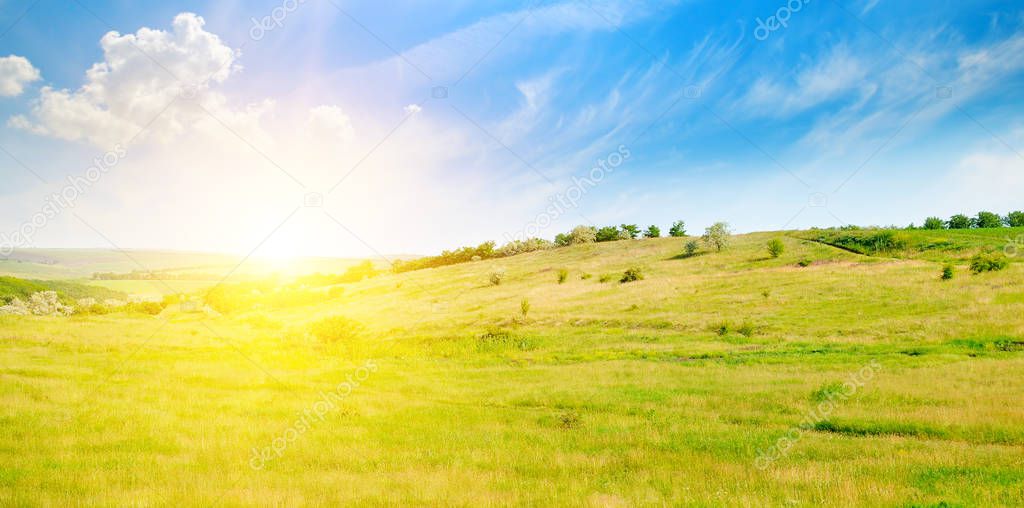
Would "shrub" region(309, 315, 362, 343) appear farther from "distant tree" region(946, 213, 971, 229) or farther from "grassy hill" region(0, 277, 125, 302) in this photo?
"distant tree" region(946, 213, 971, 229)

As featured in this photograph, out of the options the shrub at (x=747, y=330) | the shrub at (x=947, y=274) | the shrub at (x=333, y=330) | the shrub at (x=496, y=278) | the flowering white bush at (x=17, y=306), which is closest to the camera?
the shrub at (x=747, y=330)

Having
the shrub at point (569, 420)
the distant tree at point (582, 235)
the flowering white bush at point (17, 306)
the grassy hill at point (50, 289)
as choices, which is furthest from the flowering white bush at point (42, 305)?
the distant tree at point (582, 235)

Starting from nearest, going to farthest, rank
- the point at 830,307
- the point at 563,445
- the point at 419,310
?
the point at 563,445, the point at 830,307, the point at 419,310

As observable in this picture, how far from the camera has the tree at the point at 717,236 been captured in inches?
3187

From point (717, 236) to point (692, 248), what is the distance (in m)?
4.49

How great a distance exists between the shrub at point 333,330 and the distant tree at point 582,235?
296 feet

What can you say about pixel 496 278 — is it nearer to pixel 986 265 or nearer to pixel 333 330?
pixel 333 330

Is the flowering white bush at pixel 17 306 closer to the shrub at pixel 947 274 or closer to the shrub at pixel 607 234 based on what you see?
the shrub at pixel 947 274

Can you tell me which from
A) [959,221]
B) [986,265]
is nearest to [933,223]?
[959,221]

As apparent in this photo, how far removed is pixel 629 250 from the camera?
97938 millimetres

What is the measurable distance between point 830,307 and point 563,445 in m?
33.6

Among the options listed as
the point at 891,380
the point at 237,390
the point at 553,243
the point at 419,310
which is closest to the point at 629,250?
the point at 553,243

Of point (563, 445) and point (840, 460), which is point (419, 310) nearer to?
point (563, 445)

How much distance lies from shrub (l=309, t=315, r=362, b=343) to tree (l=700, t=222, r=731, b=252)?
61379 mm
